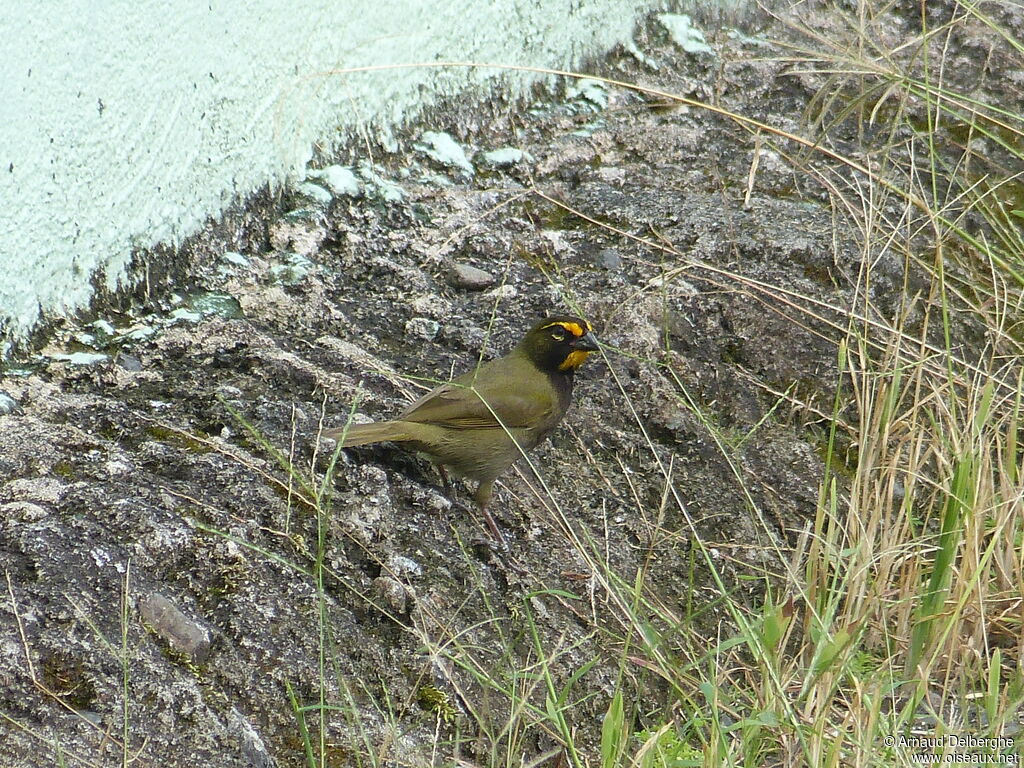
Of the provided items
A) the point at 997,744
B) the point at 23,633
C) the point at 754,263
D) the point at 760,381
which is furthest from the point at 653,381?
the point at 23,633

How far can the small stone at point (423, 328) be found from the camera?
4152mm

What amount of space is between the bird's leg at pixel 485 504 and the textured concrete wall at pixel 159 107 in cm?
123

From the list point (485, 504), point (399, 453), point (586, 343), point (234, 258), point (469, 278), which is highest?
point (234, 258)

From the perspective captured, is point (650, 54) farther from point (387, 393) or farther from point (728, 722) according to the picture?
point (728, 722)

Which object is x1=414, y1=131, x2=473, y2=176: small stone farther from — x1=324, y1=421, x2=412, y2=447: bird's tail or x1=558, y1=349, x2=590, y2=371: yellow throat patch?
x1=324, y1=421, x2=412, y2=447: bird's tail

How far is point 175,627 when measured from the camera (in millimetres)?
2805

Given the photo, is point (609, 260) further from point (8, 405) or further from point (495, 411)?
point (8, 405)

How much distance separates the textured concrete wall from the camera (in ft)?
11.2

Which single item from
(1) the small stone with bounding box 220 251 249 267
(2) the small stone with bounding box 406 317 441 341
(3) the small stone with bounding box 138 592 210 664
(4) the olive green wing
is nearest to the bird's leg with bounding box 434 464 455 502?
(4) the olive green wing

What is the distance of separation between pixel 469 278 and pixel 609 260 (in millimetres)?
545

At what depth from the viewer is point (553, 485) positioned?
12.8ft

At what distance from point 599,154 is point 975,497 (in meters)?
2.31

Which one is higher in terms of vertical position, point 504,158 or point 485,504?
point 504,158

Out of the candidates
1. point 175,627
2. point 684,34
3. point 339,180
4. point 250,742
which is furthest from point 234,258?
point 684,34
